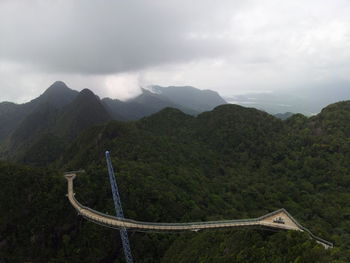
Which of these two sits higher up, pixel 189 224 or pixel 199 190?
pixel 189 224

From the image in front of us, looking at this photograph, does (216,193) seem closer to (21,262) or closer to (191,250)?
(191,250)

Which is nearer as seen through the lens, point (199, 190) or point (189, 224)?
point (189, 224)

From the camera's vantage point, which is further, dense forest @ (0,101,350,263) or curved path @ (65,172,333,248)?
dense forest @ (0,101,350,263)

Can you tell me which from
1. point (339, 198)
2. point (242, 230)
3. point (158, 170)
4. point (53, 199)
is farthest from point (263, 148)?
point (53, 199)

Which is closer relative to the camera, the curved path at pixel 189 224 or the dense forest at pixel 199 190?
the curved path at pixel 189 224
